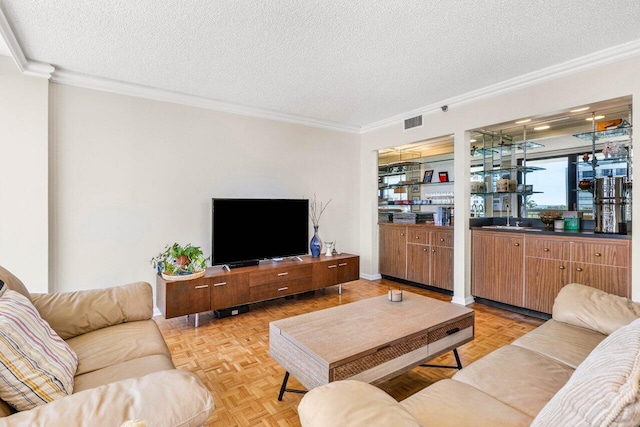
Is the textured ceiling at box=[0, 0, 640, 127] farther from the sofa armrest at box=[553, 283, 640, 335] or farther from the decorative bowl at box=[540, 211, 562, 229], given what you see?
the sofa armrest at box=[553, 283, 640, 335]

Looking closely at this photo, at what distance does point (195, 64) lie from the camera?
2.80m

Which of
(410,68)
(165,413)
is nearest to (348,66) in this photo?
(410,68)

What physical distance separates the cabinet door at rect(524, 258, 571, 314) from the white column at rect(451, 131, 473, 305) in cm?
61

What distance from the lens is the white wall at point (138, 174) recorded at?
3018 millimetres

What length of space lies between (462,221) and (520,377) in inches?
100

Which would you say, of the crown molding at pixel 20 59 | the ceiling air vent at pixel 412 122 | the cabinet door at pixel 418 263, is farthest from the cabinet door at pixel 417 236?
the crown molding at pixel 20 59

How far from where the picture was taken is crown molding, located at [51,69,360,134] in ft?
9.80

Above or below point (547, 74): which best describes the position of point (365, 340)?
below

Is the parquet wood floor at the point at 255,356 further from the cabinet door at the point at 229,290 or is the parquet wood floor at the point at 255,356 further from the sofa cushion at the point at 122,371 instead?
the sofa cushion at the point at 122,371

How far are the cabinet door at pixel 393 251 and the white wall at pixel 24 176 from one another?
403 cm

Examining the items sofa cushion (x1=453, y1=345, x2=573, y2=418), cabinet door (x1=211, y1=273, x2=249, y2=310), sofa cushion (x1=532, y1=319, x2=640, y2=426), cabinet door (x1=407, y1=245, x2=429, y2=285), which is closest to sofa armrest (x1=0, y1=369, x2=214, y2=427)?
sofa cushion (x1=532, y1=319, x2=640, y2=426)

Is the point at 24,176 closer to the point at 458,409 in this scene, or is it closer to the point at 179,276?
the point at 179,276

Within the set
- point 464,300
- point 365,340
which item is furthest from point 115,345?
point 464,300

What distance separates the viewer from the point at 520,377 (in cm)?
135
